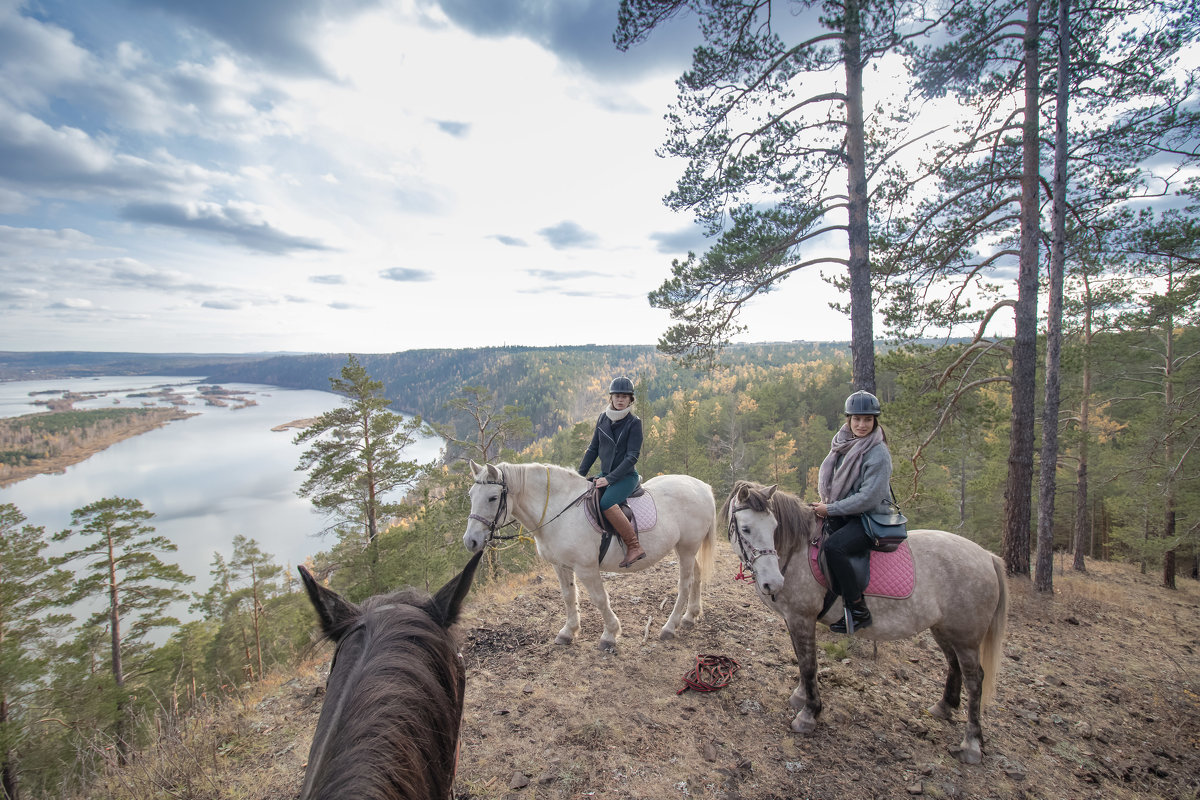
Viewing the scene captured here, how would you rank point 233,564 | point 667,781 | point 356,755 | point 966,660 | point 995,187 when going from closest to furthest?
point 356,755 → point 667,781 → point 966,660 → point 995,187 → point 233,564

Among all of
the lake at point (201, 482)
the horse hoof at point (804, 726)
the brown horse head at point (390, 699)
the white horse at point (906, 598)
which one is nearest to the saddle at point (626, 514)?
the white horse at point (906, 598)

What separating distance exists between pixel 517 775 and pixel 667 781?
107 centimetres

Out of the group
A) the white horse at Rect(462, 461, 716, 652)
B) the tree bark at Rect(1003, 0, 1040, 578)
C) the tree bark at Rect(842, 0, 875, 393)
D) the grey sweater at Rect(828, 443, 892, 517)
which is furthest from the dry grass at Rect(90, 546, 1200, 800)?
the tree bark at Rect(842, 0, 875, 393)

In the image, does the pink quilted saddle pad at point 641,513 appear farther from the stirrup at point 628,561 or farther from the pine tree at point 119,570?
the pine tree at point 119,570

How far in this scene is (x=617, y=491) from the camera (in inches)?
180

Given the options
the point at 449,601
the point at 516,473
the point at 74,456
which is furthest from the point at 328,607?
the point at 74,456

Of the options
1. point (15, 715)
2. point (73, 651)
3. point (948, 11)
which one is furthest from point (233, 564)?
point (948, 11)

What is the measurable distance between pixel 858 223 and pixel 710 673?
5.93 metres

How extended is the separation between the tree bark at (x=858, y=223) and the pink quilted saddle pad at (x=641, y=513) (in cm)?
374

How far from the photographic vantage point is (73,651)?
12281 mm

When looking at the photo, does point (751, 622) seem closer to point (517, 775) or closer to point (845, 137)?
point (517, 775)

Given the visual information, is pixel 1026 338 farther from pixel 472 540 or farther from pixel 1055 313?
pixel 472 540

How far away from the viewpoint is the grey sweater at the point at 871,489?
3203 millimetres

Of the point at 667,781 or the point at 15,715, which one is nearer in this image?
the point at 667,781
